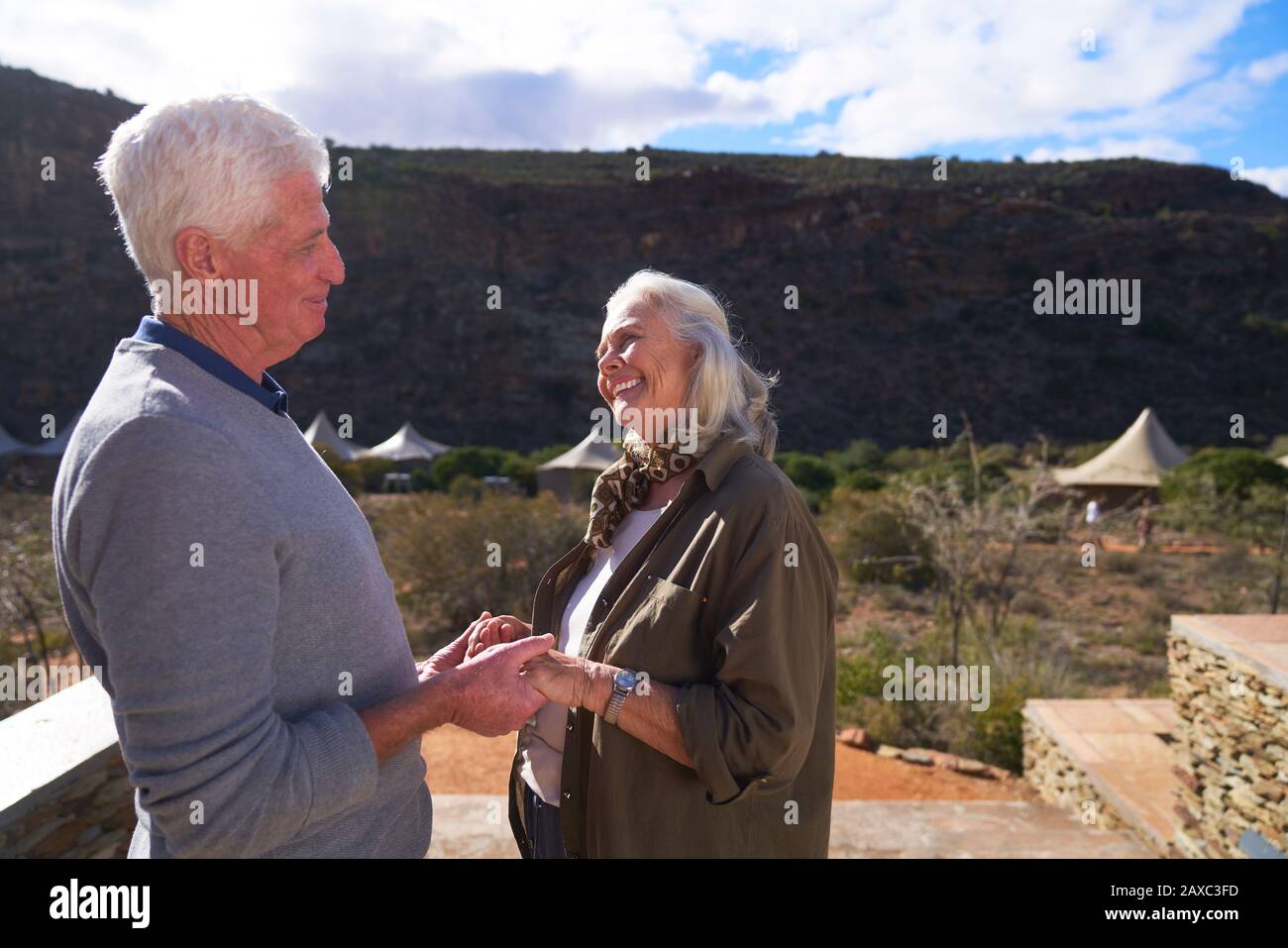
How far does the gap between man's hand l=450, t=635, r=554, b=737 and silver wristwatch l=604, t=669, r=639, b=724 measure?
19 centimetres

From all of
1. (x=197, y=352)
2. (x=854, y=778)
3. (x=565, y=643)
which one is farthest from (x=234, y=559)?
(x=854, y=778)

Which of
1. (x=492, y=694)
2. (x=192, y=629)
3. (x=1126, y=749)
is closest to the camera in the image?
(x=192, y=629)

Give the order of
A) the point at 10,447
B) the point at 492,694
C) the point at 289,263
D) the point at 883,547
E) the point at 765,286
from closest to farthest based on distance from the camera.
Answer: the point at 289,263 < the point at 492,694 < the point at 883,547 < the point at 10,447 < the point at 765,286

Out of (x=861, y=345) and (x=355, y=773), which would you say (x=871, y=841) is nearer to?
(x=355, y=773)

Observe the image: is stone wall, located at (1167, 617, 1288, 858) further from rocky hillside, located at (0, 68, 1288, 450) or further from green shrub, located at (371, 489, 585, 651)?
rocky hillside, located at (0, 68, 1288, 450)

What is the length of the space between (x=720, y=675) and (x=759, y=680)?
0.24 feet

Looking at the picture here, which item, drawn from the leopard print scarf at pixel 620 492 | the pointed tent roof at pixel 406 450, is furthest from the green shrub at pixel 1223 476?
the leopard print scarf at pixel 620 492

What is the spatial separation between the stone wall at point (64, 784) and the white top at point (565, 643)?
1392 millimetres

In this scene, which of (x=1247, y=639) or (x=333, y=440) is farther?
(x=333, y=440)

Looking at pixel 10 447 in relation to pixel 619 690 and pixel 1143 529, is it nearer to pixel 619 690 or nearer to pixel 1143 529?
pixel 1143 529

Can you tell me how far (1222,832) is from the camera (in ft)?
14.5

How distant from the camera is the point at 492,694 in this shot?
1.53 meters

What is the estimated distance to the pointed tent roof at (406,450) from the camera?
2244cm

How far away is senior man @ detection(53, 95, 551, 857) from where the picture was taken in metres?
1.16
